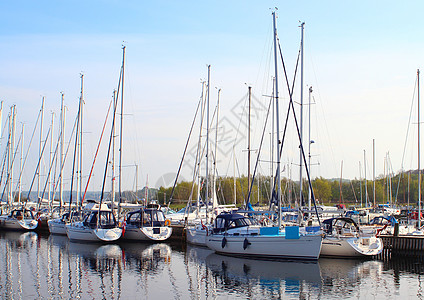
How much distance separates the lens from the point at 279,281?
81.4 feet

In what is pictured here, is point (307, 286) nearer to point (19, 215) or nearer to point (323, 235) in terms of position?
point (323, 235)

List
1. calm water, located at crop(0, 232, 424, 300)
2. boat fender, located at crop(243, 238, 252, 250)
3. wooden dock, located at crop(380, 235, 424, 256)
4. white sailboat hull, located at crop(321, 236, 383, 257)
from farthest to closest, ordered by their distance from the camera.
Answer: wooden dock, located at crop(380, 235, 424, 256), boat fender, located at crop(243, 238, 252, 250), white sailboat hull, located at crop(321, 236, 383, 257), calm water, located at crop(0, 232, 424, 300)

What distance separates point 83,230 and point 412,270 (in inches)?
1127

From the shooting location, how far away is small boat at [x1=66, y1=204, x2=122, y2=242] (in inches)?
1645

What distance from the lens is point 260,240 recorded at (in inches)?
1235

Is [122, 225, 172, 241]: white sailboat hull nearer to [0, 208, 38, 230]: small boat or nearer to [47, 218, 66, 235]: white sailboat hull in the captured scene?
[47, 218, 66, 235]: white sailboat hull

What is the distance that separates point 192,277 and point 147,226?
17442 mm

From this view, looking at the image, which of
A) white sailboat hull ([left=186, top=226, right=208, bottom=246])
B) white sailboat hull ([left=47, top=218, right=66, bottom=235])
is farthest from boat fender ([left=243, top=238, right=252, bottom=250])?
white sailboat hull ([left=47, top=218, right=66, bottom=235])

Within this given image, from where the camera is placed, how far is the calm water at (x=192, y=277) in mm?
22422

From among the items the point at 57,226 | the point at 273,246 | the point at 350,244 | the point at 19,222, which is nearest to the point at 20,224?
the point at 19,222

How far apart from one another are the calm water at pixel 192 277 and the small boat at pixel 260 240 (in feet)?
2.44

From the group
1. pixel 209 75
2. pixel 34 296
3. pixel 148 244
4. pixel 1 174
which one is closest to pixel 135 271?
pixel 34 296

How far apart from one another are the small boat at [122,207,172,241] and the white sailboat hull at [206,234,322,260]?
1010 centimetres

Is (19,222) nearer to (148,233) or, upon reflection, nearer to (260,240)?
(148,233)
